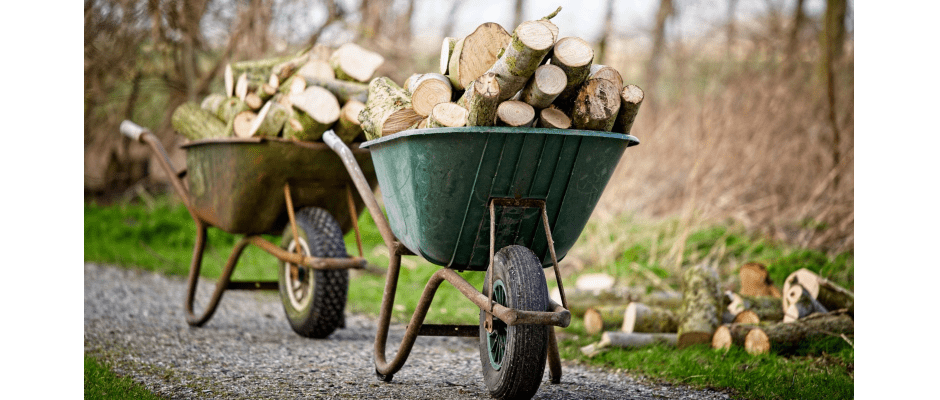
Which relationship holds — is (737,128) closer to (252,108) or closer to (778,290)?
(778,290)

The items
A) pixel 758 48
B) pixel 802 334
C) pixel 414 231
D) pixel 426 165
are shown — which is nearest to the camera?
pixel 426 165

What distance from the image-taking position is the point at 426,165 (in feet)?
7.01

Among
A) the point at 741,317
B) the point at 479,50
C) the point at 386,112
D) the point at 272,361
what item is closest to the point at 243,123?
the point at 272,361

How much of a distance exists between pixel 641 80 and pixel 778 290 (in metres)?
6.15

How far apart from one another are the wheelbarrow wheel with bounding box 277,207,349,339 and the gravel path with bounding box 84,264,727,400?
9 centimetres

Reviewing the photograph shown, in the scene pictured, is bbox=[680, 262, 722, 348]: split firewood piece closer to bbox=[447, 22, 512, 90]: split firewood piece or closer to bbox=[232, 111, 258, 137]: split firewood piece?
bbox=[447, 22, 512, 90]: split firewood piece

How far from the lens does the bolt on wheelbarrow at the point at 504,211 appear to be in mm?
2031

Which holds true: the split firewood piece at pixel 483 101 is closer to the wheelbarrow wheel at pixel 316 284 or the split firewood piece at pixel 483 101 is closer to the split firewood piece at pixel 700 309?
the wheelbarrow wheel at pixel 316 284

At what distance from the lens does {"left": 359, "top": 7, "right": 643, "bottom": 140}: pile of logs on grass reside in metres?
1.98

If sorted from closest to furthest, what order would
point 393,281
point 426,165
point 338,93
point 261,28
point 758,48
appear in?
point 426,165
point 393,281
point 338,93
point 261,28
point 758,48

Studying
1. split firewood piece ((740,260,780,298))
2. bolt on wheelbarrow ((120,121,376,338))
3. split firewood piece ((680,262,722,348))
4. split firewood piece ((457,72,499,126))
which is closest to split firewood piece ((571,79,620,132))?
split firewood piece ((457,72,499,126))

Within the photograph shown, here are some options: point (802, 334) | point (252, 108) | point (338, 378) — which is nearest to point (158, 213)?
point (252, 108)

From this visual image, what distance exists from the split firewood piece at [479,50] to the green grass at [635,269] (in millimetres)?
1442

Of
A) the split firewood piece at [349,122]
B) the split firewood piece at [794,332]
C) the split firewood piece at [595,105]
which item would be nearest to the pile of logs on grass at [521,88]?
the split firewood piece at [595,105]
